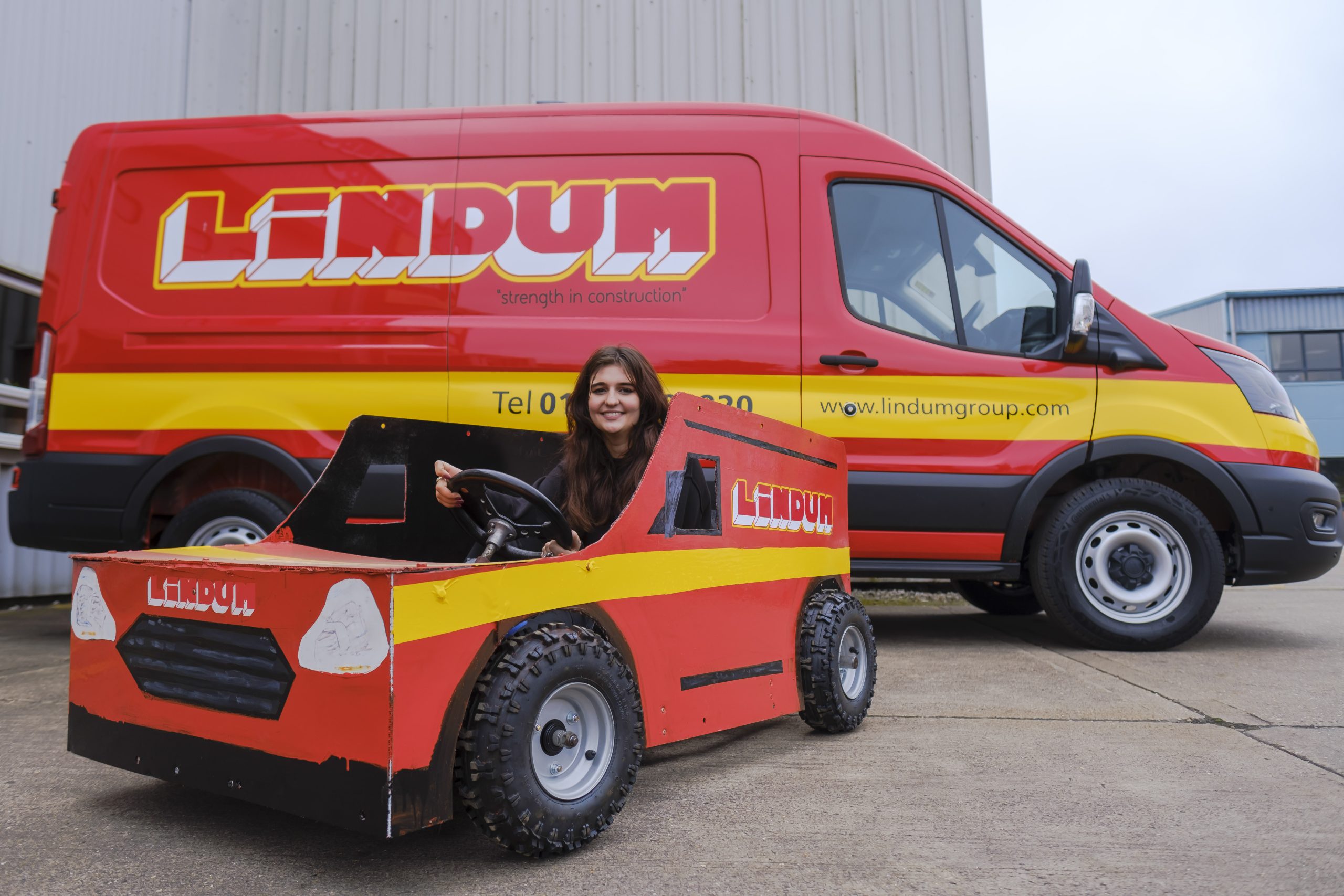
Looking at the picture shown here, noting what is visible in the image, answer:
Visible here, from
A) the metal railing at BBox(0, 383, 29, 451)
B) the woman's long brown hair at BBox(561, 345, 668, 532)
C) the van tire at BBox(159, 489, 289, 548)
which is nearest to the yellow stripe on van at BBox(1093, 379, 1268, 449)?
the woman's long brown hair at BBox(561, 345, 668, 532)

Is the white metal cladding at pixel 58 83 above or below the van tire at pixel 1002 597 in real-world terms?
above

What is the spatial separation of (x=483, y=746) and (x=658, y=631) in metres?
0.59

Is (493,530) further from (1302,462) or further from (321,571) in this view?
(1302,462)

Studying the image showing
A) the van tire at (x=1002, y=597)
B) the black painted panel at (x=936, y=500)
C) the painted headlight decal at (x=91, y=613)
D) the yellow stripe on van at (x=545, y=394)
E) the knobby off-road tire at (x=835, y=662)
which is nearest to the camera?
the painted headlight decal at (x=91, y=613)

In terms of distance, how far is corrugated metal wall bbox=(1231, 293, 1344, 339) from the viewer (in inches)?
1062

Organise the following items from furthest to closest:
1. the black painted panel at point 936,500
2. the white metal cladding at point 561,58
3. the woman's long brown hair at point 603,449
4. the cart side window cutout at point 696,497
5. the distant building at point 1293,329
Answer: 1. the distant building at point 1293,329
2. the white metal cladding at point 561,58
3. the black painted panel at point 936,500
4. the woman's long brown hair at point 603,449
5. the cart side window cutout at point 696,497

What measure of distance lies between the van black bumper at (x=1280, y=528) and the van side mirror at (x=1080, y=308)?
884mm

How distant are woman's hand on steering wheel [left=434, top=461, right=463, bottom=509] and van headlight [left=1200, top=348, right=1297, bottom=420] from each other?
3.59 m

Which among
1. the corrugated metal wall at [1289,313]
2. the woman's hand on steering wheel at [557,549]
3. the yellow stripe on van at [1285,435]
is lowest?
the woman's hand on steering wheel at [557,549]

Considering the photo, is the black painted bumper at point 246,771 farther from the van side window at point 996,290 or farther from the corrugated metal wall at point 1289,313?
the corrugated metal wall at point 1289,313

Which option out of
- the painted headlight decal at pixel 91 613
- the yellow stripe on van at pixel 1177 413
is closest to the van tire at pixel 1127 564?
the yellow stripe on van at pixel 1177 413

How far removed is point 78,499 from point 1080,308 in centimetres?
462

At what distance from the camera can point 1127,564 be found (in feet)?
13.3

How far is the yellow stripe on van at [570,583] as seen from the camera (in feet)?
5.07
